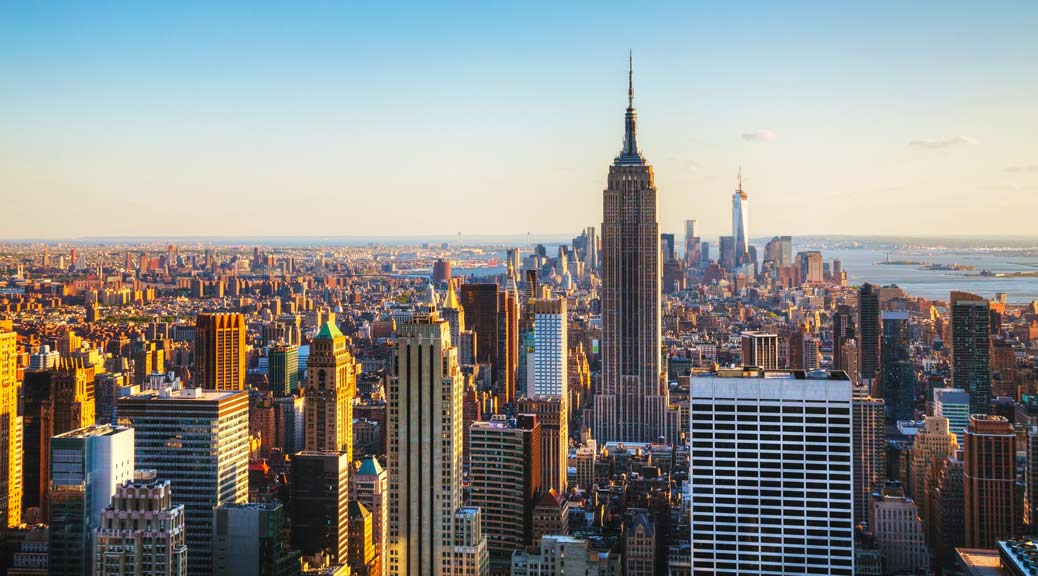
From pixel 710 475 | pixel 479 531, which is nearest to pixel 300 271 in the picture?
pixel 479 531

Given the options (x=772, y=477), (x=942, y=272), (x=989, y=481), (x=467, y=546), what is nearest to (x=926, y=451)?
(x=989, y=481)

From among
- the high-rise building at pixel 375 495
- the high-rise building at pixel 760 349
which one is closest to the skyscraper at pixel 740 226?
the high-rise building at pixel 760 349

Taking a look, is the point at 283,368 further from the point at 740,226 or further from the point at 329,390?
the point at 740,226

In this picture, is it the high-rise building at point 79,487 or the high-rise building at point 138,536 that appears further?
the high-rise building at point 79,487

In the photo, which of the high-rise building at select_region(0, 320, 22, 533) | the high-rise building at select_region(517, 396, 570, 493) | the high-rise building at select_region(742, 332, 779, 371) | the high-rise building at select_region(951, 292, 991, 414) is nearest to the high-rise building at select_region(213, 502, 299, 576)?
the high-rise building at select_region(0, 320, 22, 533)

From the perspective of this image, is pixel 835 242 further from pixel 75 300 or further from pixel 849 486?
pixel 75 300

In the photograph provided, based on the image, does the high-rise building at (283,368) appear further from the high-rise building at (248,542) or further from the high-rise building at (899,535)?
the high-rise building at (899,535)
